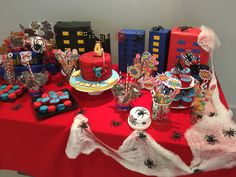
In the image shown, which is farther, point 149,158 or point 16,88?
point 16,88

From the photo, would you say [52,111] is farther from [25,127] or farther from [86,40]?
[86,40]

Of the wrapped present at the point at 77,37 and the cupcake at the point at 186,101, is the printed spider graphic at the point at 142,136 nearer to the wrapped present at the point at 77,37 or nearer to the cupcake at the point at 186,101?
the cupcake at the point at 186,101

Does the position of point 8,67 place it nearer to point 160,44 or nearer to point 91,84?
point 91,84

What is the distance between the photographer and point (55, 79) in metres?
1.31

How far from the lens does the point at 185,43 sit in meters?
1.17

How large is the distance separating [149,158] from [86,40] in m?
0.71

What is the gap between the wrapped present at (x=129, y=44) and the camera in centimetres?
122

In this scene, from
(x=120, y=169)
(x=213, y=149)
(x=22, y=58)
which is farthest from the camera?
(x=22, y=58)

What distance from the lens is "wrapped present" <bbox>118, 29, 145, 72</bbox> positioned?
1224 mm

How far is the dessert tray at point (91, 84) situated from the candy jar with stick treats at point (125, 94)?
0.25 feet

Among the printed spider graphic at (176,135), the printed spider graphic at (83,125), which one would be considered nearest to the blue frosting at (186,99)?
the printed spider graphic at (176,135)

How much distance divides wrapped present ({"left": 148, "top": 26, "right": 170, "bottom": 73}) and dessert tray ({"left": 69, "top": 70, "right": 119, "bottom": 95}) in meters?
0.25

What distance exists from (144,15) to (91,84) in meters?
0.55

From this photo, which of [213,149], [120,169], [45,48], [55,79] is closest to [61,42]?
[45,48]
